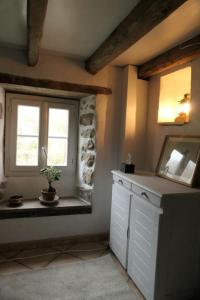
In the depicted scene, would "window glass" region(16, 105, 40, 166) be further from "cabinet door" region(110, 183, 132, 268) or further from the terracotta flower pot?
"cabinet door" region(110, 183, 132, 268)

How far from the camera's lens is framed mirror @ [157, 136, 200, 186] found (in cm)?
188

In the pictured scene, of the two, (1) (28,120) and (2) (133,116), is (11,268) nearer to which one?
(1) (28,120)

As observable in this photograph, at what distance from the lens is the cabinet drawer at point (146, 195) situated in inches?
64.2

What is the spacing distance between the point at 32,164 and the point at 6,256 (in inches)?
42.5

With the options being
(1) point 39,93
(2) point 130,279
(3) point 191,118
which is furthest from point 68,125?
(2) point 130,279

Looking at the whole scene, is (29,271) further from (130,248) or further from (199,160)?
(199,160)

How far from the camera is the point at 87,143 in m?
2.84

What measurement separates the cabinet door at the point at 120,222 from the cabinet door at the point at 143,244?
97 millimetres

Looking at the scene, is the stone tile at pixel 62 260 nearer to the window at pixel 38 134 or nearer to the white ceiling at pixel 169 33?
the window at pixel 38 134

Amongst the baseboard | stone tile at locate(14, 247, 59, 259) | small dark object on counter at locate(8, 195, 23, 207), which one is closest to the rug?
stone tile at locate(14, 247, 59, 259)

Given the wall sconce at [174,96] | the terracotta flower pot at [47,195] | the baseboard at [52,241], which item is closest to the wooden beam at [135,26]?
the wall sconce at [174,96]

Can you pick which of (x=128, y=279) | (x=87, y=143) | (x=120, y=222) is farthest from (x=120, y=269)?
(x=87, y=143)

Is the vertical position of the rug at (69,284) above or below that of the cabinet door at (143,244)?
below

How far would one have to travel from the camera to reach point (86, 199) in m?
2.85
